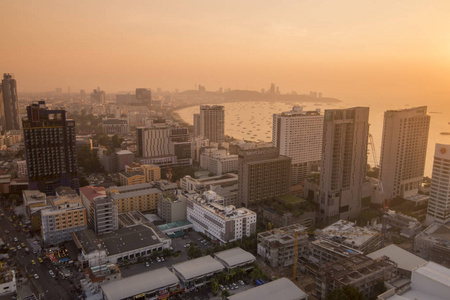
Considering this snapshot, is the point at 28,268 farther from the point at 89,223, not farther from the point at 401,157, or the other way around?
the point at 401,157

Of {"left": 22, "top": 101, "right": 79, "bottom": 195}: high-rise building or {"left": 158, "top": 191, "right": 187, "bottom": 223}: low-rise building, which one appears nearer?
{"left": 158, "top": 191, "right": 187, "bottom": 223}: low-rise building

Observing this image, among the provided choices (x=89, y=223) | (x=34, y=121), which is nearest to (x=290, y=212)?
(x=89, y=223)

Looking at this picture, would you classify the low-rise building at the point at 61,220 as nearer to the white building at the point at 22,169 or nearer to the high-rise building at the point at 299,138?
the white building at the point at 22,169

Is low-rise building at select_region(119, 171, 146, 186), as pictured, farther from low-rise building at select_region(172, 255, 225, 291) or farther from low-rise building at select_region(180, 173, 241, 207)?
low-rise building at select_region(172, 255, 225, 291)

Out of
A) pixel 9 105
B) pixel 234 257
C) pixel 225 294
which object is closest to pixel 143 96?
pixel 9 105

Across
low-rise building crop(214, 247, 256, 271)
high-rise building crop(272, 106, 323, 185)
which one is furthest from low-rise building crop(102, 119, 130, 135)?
low-rise building crop(214, 247, 256, 271)

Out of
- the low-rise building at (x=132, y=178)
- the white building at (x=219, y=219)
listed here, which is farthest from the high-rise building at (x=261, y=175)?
the low-rise building at (x=132, y=178)
